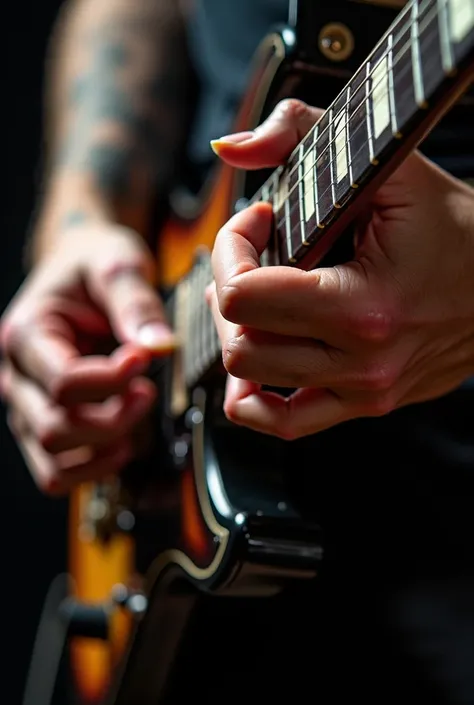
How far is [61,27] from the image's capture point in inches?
50.5

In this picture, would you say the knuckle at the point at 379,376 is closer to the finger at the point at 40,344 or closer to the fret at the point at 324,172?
the fret at the point at 324,172

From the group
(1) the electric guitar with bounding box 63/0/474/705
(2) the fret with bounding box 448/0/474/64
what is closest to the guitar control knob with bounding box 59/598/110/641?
(1) the electric guitar with bounding box 63/0/474/705

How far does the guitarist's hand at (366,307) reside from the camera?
0.41 m

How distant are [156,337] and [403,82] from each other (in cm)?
45

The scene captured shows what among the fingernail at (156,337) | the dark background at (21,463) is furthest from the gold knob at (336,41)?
the dark background at (21,463)

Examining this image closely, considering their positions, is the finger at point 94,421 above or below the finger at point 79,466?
above

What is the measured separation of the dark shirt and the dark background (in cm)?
94

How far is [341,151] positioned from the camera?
417 mm

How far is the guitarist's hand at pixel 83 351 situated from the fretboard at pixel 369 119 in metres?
0.32

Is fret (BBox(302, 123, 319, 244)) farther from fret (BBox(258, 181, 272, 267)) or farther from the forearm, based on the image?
the forearm

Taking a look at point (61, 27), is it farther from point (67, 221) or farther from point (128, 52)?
point (67, 221)

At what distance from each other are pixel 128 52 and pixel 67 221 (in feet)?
0.94

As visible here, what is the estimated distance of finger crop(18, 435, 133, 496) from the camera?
88 centimetres

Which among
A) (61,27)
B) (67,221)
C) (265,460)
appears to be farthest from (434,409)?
(61,27)
